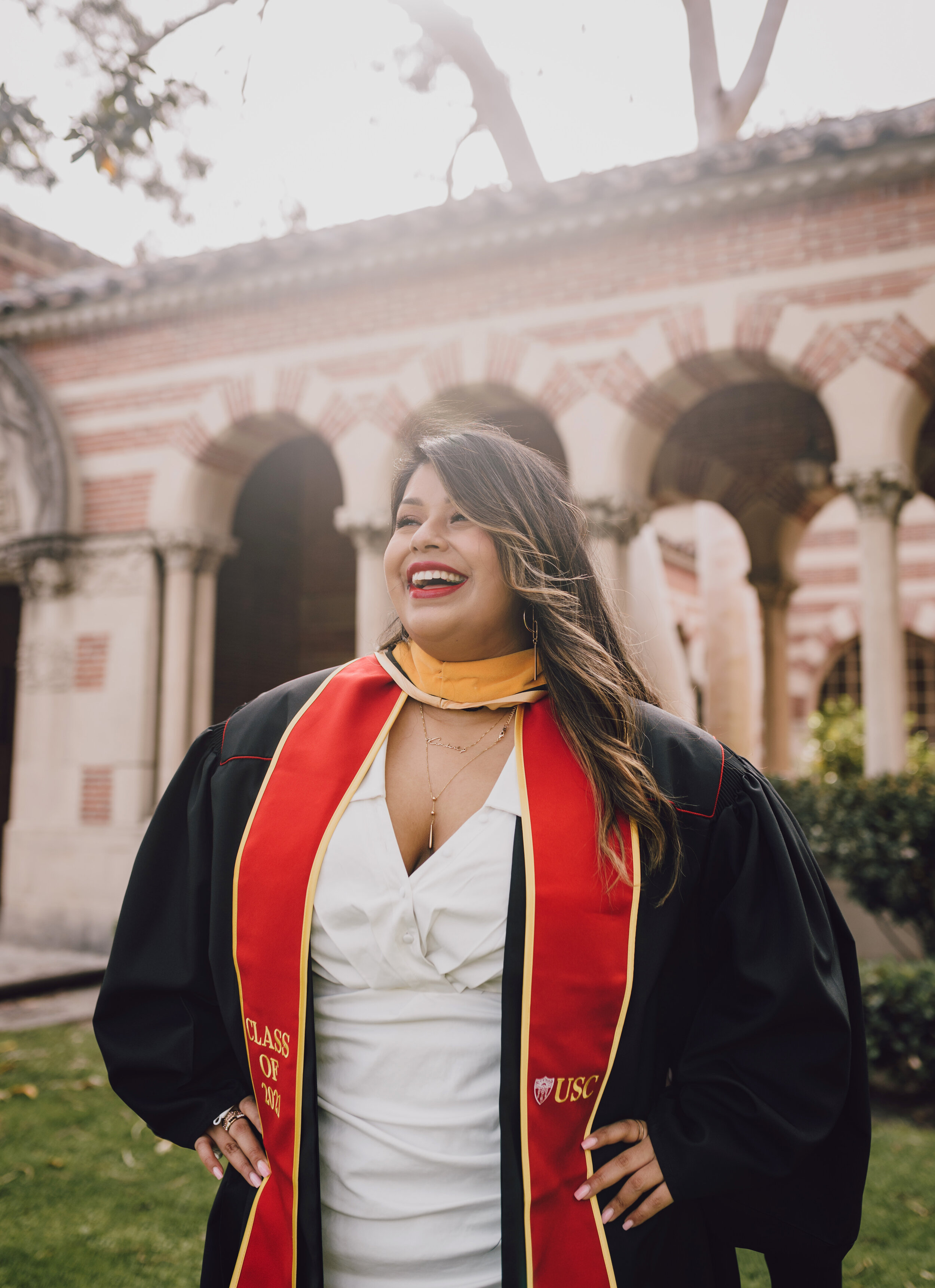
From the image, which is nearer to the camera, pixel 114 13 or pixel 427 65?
pixel 114 13

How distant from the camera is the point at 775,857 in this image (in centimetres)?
173

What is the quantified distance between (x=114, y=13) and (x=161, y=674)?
19.2ft

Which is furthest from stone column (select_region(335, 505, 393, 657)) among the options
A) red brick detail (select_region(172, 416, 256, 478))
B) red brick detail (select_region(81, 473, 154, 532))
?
red brick detail (select_region(81, 473, 154, 532))

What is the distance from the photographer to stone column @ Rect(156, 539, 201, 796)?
29.2 ft

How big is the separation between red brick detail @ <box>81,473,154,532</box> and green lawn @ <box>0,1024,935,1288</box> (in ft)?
16.7

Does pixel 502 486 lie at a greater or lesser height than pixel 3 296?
lesser

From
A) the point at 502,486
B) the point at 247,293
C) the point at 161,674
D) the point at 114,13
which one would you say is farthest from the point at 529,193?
the point at 502,486

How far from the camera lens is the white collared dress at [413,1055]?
160cm

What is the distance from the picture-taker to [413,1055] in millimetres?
1644

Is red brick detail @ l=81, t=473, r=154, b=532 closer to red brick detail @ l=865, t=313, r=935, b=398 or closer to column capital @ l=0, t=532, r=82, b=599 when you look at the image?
column capital @ l=0, t=532, r=82, b=599

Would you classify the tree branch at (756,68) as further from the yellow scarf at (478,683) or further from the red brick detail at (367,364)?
the yellow scarf at (478,683)

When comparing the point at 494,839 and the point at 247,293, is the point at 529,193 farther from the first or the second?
the point at 494,839

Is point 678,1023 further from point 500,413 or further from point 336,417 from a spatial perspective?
point 500,413

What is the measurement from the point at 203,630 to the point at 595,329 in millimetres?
4390
